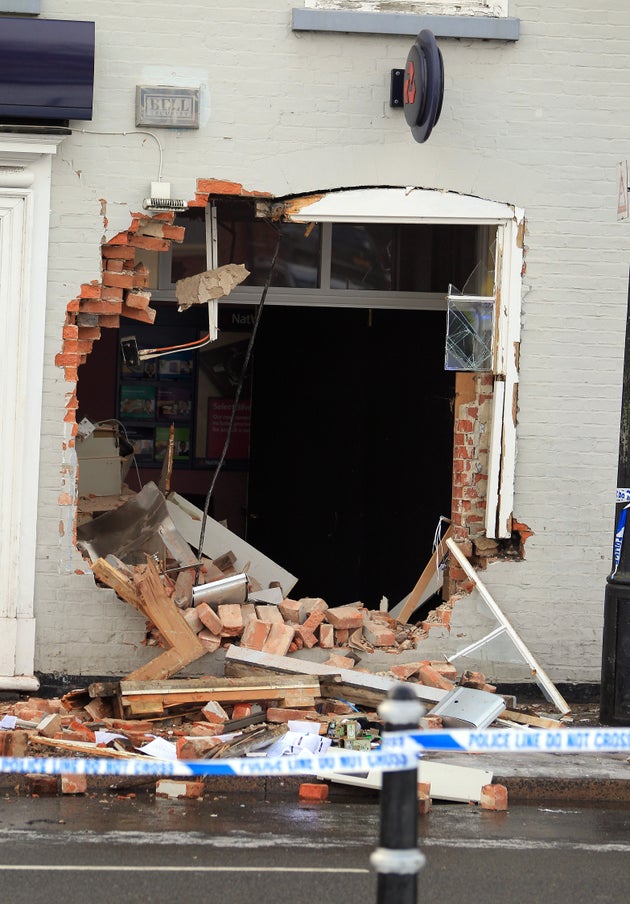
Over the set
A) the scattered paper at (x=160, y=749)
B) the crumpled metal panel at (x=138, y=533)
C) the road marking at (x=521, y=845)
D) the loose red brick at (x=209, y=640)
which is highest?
the crumpled metal panel at (x=138, y=533)

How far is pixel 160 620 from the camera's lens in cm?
800

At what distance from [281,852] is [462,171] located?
4834 mm

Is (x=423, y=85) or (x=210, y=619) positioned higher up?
(x=423, y=85)

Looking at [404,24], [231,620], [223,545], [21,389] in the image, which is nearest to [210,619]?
[231,620]

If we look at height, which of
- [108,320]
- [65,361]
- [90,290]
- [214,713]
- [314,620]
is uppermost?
[90,290]

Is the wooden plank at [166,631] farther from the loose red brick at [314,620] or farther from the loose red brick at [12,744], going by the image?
the loose red brick at [12,744]

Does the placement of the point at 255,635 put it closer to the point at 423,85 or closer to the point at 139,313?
the point at 139,313

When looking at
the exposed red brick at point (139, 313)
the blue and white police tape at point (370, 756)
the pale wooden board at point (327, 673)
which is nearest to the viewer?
the blue and white police tape at point (370, 756)

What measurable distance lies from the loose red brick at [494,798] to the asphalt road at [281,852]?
81 mm

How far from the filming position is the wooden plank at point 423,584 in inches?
357

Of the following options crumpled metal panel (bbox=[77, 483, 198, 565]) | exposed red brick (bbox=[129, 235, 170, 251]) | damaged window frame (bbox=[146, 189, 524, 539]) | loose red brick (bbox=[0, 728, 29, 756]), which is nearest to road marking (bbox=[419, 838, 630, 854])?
loose red brick (bbox=[0, 728, 29, 756])

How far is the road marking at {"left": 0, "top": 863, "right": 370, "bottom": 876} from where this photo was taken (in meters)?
5.23

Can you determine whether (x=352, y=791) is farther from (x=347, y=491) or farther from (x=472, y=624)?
(x=347, y=491)

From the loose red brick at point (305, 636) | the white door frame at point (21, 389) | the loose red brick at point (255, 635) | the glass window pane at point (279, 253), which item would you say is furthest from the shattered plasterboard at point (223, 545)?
the glass window pane at point (279, 253)
